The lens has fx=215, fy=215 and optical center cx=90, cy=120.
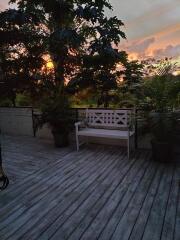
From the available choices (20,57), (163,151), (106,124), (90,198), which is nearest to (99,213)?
(90,198)

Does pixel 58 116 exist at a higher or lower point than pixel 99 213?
higher

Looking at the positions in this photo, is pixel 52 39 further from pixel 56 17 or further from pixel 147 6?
pixel 147 6

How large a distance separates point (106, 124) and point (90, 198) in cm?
207

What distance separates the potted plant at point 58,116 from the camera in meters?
4.42

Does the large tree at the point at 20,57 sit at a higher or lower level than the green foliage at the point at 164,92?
higher

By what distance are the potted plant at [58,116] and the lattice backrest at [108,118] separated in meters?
0.46

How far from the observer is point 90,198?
2598 millimetres

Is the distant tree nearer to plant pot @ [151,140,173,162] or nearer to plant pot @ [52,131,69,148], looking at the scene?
plant pot @ [151,140,173,162]

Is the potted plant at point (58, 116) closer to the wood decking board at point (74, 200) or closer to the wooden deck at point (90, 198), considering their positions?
the wooden deck at point (90, 198)

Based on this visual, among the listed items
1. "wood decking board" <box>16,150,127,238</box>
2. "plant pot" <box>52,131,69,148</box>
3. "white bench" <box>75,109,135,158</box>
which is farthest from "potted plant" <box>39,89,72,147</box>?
"wood decking board" <box>16,150,127,238</box>

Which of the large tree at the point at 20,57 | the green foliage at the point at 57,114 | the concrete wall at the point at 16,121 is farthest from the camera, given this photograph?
the concrete wall at the point at 16,121

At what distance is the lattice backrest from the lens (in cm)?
429

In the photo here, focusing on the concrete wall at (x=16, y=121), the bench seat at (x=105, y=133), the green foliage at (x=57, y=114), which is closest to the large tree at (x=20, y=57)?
the concrete wall at (x=16, y=121)

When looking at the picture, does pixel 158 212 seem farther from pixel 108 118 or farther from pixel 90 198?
pixel 108 118
